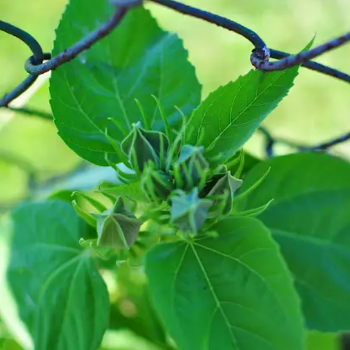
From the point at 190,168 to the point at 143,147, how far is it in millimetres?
48

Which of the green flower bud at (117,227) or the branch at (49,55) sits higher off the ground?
the branch at (49,55)

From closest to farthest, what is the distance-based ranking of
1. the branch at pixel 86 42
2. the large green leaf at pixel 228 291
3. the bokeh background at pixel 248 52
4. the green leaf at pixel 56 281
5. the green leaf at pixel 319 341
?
the branch at pixel 86 42 → the large green leaf at pixel 228 291 → the green leaf at pixel 56 281 → the green leaf at pixel 319 341 → the bokeh background at pixel 248 52

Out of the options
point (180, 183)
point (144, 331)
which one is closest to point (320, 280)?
point (180, 183)

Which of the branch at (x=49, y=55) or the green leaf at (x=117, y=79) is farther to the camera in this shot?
the green leaf at (x=117, y=79)

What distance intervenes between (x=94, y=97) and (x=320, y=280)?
0.34 m

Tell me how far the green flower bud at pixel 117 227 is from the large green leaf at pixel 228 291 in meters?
0.05

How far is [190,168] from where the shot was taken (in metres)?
0.48

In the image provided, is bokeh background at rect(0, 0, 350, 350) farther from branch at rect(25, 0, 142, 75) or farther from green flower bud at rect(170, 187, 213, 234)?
green flower bud at rect(170, 187, 213, 234)

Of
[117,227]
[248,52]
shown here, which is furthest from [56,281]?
[248,52]

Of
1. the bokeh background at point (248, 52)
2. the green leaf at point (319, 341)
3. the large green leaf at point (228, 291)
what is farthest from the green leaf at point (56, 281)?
the bokeh background at point (248, 52)

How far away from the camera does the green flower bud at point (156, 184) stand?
480 millimetres

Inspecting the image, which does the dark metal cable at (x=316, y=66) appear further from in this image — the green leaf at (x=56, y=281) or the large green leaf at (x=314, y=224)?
the green leaf at (x=56, y=281)

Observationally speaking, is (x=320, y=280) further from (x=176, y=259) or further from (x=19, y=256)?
(x=19, y=256)

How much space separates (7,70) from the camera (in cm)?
163
